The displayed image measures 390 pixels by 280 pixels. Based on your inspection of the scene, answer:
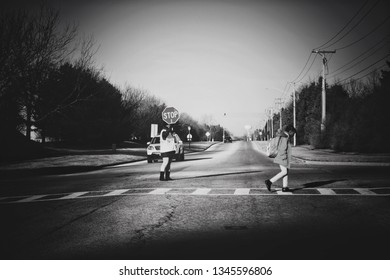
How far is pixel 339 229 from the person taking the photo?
573cm

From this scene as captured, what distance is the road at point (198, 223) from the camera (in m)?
4.69

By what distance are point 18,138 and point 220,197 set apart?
29.4 metres

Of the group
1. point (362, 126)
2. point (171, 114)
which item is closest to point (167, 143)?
point (171, 114)

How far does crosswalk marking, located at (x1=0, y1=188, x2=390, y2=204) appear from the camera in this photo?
9.55m

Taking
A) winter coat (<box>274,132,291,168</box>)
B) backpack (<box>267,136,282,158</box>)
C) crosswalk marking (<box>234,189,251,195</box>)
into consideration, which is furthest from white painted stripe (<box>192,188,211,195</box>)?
winter coat (<box>274,132,291,168</box>)

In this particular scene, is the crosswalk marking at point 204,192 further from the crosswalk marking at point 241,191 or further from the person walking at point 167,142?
the person walking at point 167,142

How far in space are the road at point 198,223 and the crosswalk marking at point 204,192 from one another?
3 centimetres

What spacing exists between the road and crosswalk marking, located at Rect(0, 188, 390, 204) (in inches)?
1.1

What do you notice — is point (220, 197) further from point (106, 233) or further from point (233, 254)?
point (233, 254)

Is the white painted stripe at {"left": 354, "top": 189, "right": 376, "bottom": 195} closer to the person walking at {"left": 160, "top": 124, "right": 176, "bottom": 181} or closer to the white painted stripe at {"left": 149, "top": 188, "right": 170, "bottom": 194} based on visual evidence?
the white painted stripe at {"left": 149, "top": 188, "right": 170, "bottom": 194}

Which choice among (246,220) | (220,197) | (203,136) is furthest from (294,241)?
(203,136)

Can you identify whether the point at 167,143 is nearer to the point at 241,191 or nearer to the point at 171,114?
the point at 241,191

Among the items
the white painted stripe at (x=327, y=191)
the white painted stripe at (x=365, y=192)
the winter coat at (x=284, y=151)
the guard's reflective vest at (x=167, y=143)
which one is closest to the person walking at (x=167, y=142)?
the guard's reflective vest at (x=167, y=143)

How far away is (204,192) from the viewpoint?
10016mm
